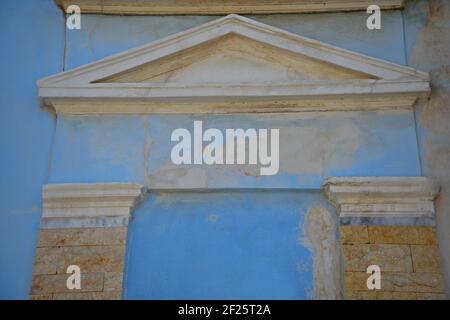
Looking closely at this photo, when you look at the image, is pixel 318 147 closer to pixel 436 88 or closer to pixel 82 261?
pixel 436 88

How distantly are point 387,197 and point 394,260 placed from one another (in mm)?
448

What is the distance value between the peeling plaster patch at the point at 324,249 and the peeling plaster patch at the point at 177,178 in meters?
0.81

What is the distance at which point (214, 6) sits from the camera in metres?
5.46

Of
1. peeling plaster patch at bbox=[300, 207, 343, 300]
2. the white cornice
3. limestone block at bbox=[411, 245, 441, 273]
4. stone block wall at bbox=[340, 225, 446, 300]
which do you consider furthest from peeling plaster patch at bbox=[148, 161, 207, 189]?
limestone block at bbox=[411, 245, 441, 273]

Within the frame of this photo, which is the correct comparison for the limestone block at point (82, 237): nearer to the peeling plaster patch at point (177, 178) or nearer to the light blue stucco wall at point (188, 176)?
the light blue stucco wall at point (188, 176)

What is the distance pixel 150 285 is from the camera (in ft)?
15.1

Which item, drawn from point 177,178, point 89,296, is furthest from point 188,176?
point 89,296

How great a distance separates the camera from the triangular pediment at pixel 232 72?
4973 millimetres

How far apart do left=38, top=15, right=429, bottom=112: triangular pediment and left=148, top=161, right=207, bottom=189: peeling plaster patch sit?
548 millimetres

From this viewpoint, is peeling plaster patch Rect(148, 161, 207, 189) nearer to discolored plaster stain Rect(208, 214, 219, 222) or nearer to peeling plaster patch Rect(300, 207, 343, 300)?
discolored plaster stain Rect(208, 214, 219, 222)

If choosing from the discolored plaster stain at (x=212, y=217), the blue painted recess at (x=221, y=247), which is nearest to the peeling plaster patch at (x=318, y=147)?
the blue painted recess at (x=221, y=247)
